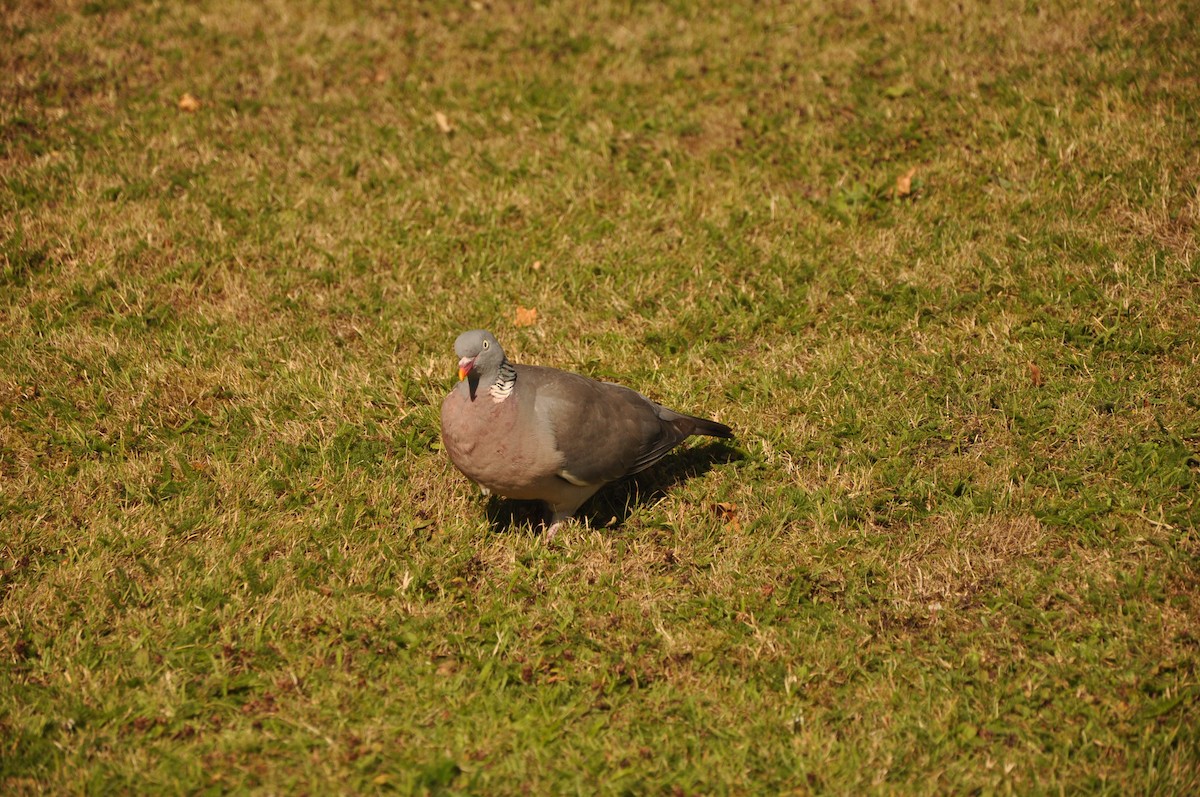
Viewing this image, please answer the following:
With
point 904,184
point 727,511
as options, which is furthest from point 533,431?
point 904,184

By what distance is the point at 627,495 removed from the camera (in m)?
5.05

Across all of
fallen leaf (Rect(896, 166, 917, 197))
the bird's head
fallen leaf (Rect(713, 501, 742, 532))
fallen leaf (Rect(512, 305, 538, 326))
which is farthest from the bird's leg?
fallen leaf (Rect(896, 166, 917, 197))

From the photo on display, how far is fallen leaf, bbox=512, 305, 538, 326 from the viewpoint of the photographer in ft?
19.9

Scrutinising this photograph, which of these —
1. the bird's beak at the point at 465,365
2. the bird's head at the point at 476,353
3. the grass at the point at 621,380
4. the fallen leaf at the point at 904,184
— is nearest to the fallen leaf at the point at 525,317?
the grass at the point at 621,380

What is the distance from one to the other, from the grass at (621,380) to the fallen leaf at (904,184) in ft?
0.30

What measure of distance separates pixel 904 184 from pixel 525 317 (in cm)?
287

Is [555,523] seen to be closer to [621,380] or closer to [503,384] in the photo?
[503,384]

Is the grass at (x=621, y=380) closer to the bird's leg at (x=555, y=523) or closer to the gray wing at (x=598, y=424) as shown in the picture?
the bird's leg at (x=555, y=523)

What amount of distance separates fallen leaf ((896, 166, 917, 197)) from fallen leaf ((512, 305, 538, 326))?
2740 millimetres

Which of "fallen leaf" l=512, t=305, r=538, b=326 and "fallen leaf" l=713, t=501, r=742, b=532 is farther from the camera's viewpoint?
"fallen leaf" l=512, t=305, r=538, b=326

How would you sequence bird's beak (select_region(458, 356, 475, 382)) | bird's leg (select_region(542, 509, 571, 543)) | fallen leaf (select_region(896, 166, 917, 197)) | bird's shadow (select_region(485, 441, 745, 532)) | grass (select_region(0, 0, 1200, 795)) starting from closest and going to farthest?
grass (select_region(0, 0, 1200, 795))
bird's beak (select_region(458, 356, 475, 382))
bird's leg (select_region(542, 509, 571, 543))
bird's shadow (select_region(485, 441, 745, 532))
fallen leaf (select_region(896, 166, 917, 197))

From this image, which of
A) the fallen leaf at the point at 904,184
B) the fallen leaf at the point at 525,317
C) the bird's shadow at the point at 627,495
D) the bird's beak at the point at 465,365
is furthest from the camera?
the fallen leaf at the point at 904,184

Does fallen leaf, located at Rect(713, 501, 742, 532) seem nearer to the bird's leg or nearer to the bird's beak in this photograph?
the bird's leg

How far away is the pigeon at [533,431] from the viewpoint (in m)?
4.27
